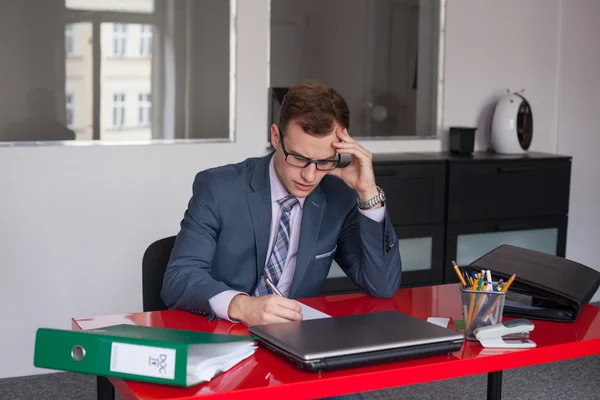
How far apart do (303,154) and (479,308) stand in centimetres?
68

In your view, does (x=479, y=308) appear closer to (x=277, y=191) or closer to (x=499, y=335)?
(x=499, y=335)

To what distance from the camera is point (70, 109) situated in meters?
3.72

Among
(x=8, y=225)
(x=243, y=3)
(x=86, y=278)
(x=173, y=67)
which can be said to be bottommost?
(x=86, y=278)

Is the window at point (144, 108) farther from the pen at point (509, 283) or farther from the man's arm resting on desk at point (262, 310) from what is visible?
the pen at point (509, 283)

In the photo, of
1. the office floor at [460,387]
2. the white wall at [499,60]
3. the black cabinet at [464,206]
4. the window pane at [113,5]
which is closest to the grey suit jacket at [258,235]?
the office floor at [460,387]

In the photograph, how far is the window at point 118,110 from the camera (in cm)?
381

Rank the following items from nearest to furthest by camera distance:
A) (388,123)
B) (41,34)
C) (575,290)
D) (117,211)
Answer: (575,290) → (41,34) → (117,211) → (388,123)

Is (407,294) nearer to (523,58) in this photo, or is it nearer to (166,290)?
(166,290)

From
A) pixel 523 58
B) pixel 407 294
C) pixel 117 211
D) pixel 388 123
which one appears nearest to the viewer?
pixel 407 294

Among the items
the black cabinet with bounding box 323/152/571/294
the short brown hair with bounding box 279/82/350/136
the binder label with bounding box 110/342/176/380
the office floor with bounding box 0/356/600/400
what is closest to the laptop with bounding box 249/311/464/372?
the binder label with bounding box 110/342/176/380

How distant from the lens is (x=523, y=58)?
481cm

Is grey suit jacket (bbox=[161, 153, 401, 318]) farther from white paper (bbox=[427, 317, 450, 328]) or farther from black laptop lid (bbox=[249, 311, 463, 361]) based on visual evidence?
black laptop lid (bbox=[249, 311, 463, 361])

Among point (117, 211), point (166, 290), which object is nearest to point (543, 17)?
point (117, 211)

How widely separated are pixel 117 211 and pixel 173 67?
2.45 feet
